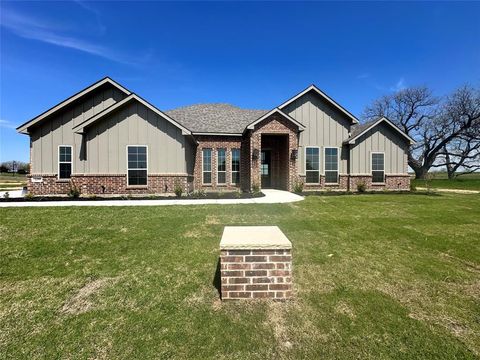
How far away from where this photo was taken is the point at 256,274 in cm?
341

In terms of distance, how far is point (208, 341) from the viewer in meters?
2.68

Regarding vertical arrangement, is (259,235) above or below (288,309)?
above

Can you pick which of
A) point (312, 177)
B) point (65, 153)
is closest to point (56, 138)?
point (65, 153)

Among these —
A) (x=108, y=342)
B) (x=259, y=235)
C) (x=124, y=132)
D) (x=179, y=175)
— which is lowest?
(x=108, y=342)

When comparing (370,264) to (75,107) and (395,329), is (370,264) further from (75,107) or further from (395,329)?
(75,107)

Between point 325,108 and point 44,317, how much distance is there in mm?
16659

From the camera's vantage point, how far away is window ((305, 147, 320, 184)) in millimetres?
15695

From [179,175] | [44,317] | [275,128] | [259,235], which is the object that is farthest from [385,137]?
[44,317]

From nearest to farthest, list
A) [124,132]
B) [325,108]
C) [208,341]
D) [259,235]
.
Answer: [208,341] → [259,235] → [124,132] → [325,108]

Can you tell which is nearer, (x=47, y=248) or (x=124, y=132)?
(x=47, y=248)

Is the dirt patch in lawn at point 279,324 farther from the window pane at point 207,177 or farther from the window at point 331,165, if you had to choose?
the window at point 331,165

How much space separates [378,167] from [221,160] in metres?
10.5

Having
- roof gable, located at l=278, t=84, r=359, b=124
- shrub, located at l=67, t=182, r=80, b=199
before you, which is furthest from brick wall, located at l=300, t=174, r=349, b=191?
shrub, located at l=67, t=182, r=80, b=199

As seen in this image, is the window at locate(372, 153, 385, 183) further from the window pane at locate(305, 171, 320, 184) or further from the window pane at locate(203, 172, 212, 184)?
the window pane at locate(203, 172, 212, 184)
